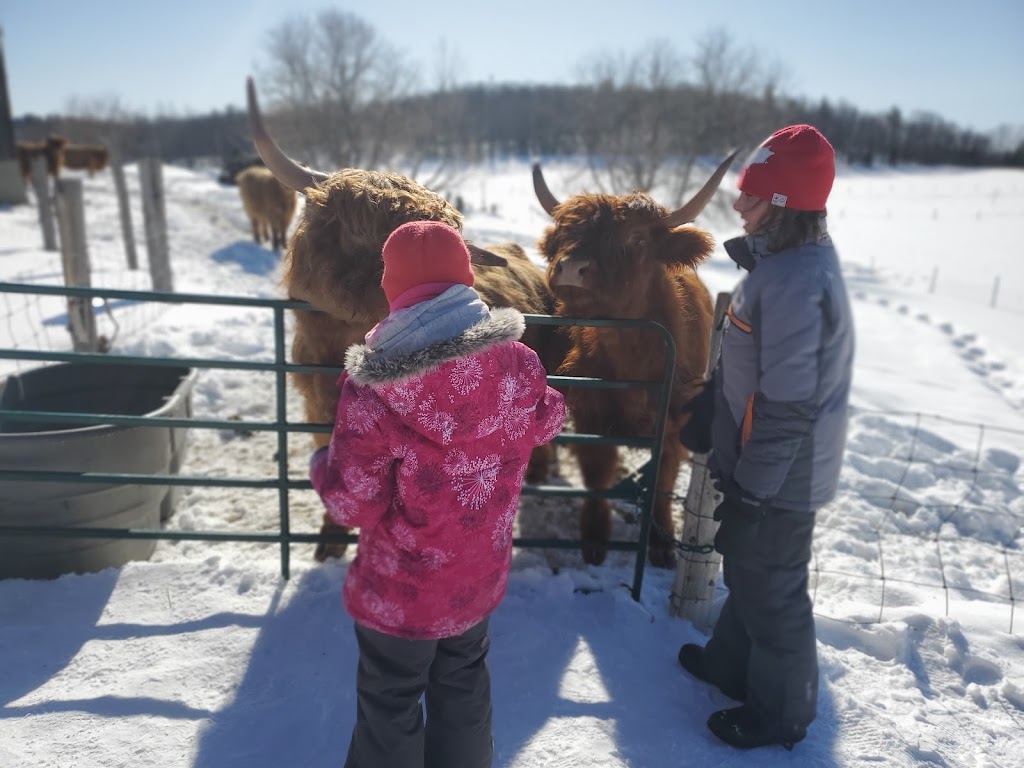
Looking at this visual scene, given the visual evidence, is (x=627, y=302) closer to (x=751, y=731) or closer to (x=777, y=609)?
(x=777, y=609)

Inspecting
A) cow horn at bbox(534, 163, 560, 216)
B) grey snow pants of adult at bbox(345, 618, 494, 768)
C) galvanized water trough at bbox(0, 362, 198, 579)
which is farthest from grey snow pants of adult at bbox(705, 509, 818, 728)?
galvanized water trough at bbox(0, 362, 198, 579)

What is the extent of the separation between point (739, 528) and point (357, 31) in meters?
22.6

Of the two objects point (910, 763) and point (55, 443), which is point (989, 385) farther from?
point (55, 443)

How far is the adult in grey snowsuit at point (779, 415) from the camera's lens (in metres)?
2.04

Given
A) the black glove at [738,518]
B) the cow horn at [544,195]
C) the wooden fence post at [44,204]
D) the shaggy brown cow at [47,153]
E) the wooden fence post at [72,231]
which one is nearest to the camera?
the black glove at [738,518]

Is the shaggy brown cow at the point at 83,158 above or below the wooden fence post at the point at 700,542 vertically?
above

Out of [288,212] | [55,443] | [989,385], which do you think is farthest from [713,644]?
[288,212]

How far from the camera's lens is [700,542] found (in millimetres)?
3027

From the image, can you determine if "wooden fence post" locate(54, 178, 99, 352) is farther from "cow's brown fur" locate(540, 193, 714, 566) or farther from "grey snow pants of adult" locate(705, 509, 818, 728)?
"grey snow pants of adult" locate(705, 509, 818, 728)

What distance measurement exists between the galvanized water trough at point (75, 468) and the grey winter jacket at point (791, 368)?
8.99ft

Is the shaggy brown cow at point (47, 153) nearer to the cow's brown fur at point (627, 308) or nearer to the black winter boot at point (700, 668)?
the cow's brown fur at point (627, 308)

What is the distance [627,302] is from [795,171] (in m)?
1.36

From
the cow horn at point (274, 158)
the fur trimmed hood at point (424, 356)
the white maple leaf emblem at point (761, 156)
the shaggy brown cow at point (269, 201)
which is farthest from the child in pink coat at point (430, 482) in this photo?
the shaggy brown cow at point (269, 201)

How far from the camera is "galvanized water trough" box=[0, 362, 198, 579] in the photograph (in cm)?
324
